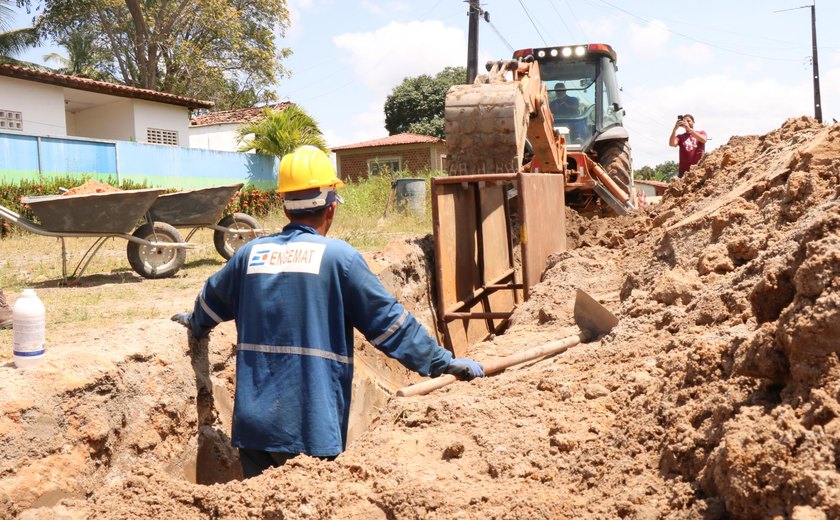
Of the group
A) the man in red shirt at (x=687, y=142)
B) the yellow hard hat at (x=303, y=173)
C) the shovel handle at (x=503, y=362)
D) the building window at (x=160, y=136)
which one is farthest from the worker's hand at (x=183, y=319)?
the building window at (x=160, y=136)

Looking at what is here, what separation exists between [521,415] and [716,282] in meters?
1.50

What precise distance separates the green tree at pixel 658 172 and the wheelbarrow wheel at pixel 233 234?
37.7m

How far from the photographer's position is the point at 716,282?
4.18 meters

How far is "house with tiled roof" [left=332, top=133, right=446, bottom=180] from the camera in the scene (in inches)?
1265

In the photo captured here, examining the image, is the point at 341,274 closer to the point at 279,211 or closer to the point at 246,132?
the point at 279,211

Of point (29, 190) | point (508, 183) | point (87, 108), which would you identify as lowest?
point (508, 183)

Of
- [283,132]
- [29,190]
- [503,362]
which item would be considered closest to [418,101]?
[283,132]

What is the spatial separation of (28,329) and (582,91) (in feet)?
27.9

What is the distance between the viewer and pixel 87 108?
2227 centimetres

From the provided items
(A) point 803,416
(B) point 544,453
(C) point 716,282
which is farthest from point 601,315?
(A) point 803,416

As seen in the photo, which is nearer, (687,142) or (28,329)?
(28,329)

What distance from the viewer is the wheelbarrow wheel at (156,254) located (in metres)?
8.78

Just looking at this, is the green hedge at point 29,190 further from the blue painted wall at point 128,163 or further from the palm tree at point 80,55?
the palm tree at point 80,55

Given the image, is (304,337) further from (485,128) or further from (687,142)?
(687,142)
